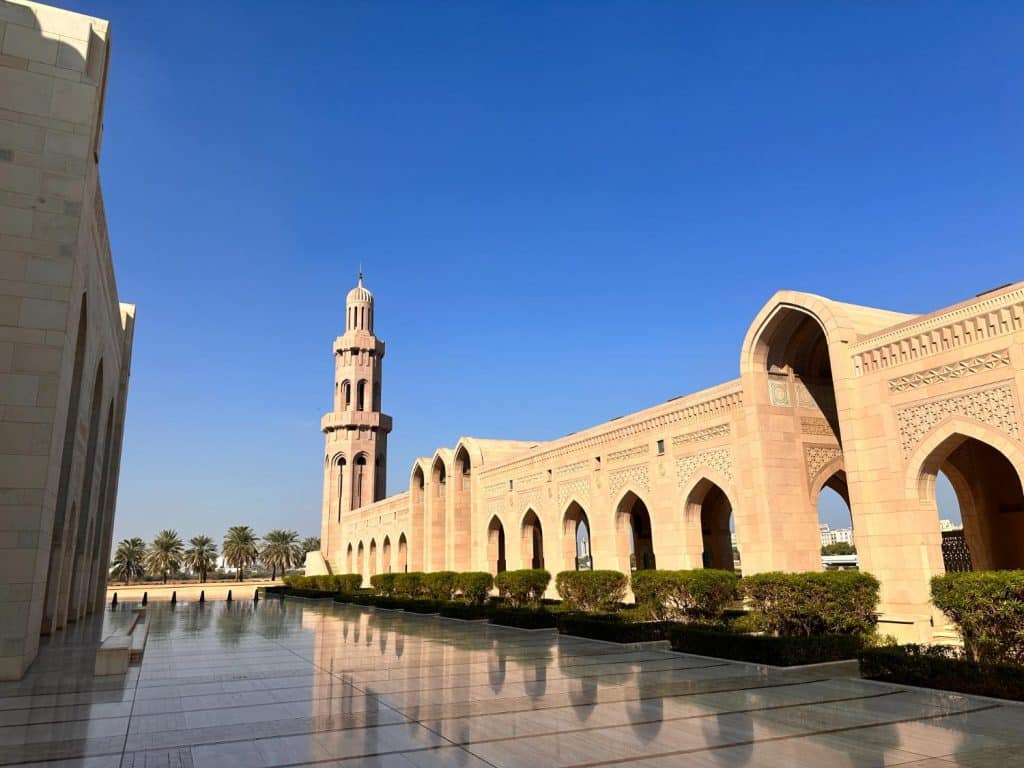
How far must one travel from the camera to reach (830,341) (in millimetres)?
13023

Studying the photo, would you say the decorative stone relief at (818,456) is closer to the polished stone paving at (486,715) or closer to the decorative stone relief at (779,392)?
the decorative stone relief at (779,392)

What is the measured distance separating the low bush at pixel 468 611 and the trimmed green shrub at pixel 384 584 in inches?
309

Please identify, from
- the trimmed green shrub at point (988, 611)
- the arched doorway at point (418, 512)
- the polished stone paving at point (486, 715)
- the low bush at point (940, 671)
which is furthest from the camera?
the arched doorway at point (418, 512)

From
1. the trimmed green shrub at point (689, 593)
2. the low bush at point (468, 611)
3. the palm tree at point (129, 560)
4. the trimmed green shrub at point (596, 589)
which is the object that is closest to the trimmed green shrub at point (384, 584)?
the low bush at point (468, 611)

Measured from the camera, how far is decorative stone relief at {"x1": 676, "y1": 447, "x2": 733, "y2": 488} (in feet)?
50.0

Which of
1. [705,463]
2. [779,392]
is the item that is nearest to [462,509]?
[705,463]

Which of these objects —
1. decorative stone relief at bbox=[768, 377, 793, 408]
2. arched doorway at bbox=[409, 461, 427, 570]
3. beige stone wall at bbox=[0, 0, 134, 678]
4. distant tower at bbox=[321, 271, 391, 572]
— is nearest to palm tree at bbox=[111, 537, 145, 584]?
distant tower at bbox=[321, 271, 391, 572]

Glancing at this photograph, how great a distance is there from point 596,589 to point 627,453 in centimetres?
410

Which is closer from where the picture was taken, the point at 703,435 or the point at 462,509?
the point at 703,435

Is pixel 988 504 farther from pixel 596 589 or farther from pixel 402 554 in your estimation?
pixel 402 554

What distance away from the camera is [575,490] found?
20.6 meters

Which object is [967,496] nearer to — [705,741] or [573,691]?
[573,691]

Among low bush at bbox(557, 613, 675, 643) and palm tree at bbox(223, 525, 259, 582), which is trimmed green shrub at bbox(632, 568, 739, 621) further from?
palm tree at bbox(223, 525, 259, 582)

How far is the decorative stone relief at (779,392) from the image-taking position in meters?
14.7
